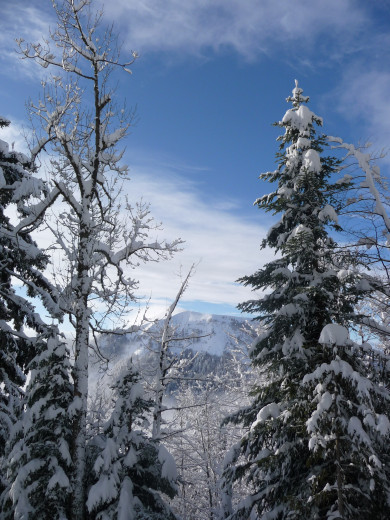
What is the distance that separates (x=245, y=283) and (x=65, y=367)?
545cm

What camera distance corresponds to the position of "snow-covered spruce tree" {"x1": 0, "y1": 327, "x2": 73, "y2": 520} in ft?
21.9

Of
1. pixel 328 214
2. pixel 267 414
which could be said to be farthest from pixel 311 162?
pixel 267 414

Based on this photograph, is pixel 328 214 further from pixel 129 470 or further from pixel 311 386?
pixel 129 470

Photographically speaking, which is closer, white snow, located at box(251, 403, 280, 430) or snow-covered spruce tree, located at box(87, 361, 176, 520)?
snow-covered spruce tree, located at box(87, 361, 176, 520)

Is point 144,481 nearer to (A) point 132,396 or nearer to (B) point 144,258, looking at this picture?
(A) point 132,396

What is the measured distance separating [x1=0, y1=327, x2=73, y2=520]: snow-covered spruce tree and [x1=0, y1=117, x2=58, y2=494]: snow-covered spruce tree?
3.63 feet

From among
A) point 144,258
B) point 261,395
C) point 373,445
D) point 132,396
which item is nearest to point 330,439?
point 373,445

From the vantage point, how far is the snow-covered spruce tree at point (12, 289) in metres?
8.46

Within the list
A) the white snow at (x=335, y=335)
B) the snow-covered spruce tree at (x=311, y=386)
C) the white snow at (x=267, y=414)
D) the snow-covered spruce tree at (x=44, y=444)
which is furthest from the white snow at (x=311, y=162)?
the snow-covered spruce tree at (x=44, y=444)

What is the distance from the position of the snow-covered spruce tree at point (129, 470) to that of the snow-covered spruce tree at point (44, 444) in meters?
0.74

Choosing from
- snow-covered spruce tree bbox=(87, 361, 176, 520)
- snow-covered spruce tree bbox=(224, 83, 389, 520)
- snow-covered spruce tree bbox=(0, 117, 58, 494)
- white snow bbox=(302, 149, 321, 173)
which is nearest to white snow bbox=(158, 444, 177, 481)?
snow-covered spruce tree bbox=(87, 361, 176, 520)

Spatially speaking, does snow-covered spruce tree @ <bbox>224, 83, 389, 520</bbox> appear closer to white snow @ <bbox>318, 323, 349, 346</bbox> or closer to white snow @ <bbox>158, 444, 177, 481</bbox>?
white snow @ <bbox>318, 323, 349, 346</bbox>

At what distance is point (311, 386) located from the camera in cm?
683

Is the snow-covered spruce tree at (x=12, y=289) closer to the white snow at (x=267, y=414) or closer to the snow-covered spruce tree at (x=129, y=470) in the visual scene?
the snow-covered spruce tree at (x=129, y=470)
